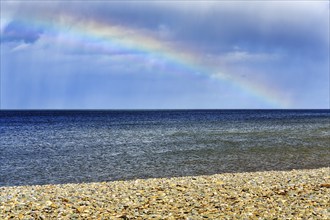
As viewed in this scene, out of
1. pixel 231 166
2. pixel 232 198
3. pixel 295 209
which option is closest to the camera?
pixel 295 209

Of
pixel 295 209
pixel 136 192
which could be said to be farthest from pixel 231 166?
pixel 295 209

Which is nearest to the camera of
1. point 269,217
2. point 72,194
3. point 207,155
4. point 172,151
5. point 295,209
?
point 269,217

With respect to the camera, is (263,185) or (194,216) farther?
(263,185)

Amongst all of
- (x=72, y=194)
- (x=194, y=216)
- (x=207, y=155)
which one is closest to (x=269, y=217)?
(x=194, y=216)

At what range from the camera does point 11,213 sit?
1279cm

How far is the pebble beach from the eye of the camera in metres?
12.6

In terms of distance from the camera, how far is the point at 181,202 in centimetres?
1429

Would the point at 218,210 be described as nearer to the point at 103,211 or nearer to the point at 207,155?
the point at 103,211

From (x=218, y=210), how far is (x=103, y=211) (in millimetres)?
3755

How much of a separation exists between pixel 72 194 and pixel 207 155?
2397cm

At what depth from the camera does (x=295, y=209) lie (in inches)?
514

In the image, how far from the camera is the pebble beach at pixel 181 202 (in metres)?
12.6

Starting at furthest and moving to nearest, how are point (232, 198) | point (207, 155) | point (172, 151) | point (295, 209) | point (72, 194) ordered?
1. point (172, 151)
2. point (207, 155)
3. point (72, 194)
4. point (232, 198)
5. point (295, 209)

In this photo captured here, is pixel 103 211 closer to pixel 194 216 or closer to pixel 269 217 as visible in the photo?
pixel 194 216
